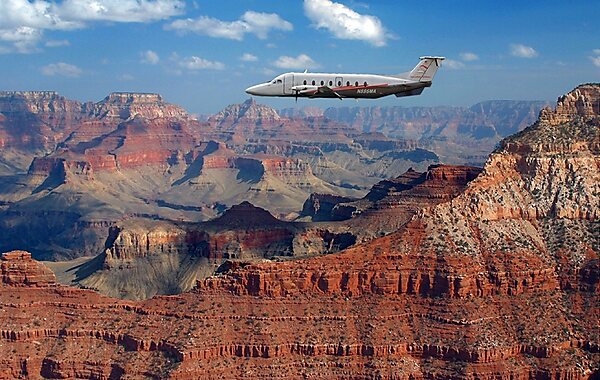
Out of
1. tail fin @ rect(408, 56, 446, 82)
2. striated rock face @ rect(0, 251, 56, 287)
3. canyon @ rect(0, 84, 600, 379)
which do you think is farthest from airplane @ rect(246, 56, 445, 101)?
striated rock face @ rect(0, 251, 56, 287)

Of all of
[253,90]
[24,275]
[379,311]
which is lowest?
[379,311]

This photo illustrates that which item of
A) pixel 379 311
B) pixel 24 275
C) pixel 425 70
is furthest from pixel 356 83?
pixel 24 275

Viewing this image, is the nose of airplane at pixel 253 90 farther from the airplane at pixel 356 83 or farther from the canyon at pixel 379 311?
the canyon at pixel 379 311

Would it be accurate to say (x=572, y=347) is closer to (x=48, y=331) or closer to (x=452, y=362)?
(x=452, y=362)

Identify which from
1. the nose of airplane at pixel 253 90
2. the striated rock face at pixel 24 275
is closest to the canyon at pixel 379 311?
the striated rock face at pixel 24 275

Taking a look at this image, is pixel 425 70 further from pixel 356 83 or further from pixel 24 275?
pixel 24 275

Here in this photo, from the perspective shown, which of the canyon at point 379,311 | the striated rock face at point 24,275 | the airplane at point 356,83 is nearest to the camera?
the airplane at point 356,83
